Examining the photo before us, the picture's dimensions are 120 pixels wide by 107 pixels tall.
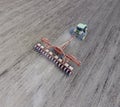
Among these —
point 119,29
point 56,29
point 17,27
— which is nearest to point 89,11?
point 119,29

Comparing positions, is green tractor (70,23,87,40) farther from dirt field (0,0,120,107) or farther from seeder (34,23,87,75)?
seeder (34,23,87,75)

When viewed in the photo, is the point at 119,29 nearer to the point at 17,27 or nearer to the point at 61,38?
the point at 61,38

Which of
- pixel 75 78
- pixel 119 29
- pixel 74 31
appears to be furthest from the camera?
pixel 119 29

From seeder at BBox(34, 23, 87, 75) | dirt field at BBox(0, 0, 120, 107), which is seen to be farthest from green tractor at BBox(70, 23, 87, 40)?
seeder at BBox(34, 23, 87, 75)

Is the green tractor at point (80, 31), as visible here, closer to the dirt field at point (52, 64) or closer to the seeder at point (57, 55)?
the dirt field at point (52, 64)


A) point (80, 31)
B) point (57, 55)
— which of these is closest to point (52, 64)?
point (57, 55)

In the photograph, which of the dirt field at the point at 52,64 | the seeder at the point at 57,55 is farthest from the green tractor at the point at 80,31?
the seeder at the point at 57,55
